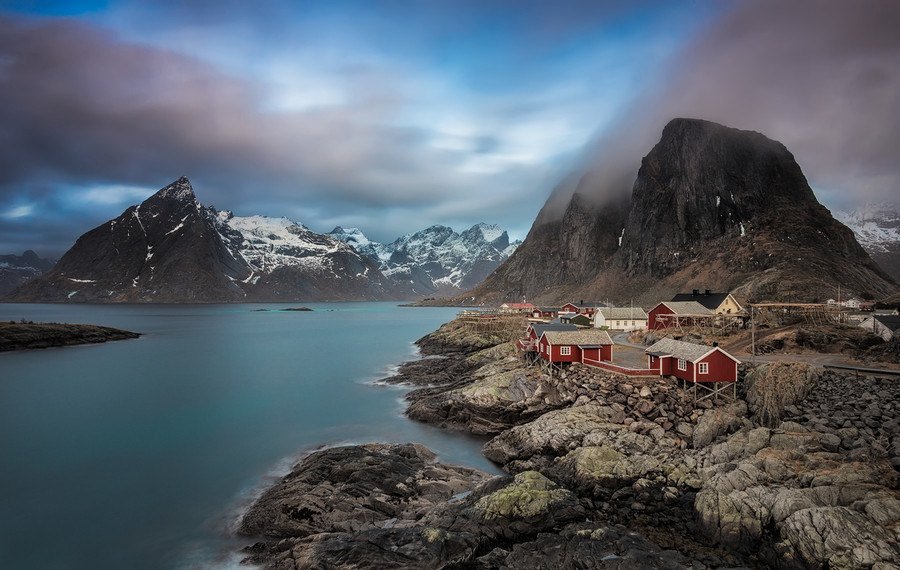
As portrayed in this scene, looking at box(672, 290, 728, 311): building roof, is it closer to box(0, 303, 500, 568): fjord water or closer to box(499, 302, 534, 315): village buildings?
box(499, 302, 534, 315): village buildings

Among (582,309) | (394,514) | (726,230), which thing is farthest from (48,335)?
(726,230)


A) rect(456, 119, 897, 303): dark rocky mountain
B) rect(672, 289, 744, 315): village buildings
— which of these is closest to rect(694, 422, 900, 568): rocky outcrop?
rect(672, 289, 744, 315): village buildings

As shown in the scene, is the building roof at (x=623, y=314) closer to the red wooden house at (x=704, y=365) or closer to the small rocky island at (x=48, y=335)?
the red wooden house at (x=704, y=365)

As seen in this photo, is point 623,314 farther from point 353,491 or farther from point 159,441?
point 159,441

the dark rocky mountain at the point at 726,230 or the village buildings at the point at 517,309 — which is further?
the village buildings at the point at 517,309

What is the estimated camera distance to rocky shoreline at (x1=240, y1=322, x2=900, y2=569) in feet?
54.6

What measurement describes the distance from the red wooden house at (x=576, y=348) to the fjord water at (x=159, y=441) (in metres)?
12.5

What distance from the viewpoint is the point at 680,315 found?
211 ft

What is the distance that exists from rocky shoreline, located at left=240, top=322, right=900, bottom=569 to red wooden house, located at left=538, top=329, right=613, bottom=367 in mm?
7659

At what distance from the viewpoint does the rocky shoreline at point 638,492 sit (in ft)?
54.6

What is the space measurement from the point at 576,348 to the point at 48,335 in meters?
102

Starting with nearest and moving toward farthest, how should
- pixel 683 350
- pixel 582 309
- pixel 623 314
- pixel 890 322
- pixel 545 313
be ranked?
pixel 683 350, pixel 890 322, pixel 623 314, pixel 582 309, pixel 545 313

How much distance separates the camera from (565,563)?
16.4 m

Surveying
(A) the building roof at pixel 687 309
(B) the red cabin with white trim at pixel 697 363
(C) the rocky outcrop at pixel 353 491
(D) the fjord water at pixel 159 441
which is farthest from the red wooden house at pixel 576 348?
(A) the building roof at pixel 687 309
